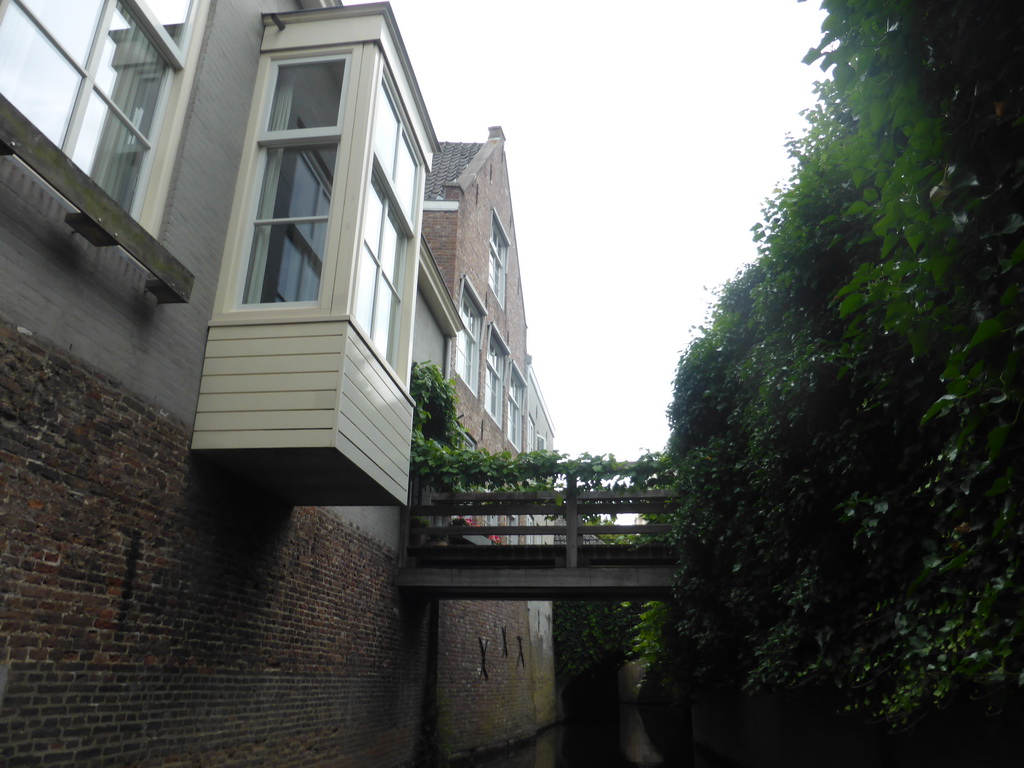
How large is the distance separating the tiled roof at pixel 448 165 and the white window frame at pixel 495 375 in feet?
11.4

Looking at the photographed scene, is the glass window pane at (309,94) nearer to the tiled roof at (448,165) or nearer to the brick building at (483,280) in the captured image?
the brick building at (483,280)

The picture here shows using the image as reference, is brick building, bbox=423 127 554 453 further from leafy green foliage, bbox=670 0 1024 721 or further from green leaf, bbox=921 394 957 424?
green leaf, bbox=921 394 957 424

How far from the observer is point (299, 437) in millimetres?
5789

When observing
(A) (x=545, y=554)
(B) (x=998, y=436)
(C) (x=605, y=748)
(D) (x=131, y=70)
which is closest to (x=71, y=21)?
(D) (x=131, y=70)

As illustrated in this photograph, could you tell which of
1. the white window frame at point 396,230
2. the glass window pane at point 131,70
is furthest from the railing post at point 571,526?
the glass window pane at point 131,70

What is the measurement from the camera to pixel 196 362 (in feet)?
19.7

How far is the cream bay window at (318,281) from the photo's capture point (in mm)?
5949

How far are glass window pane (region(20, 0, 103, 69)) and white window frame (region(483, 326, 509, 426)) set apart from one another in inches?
505

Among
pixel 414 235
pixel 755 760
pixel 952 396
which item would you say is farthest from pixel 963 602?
pixel 755 760

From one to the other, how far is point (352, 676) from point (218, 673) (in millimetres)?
3114

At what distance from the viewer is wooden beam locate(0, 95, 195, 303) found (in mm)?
3955

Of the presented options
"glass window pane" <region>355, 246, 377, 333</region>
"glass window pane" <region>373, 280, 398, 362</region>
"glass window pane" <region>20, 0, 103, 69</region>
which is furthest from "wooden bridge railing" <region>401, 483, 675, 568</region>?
"glass window pane" <region>20, 0, 103, 69</region>

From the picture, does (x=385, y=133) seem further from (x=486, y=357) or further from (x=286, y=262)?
(x=486, y=357)

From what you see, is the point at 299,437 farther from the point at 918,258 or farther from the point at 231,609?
the point at 918,258
